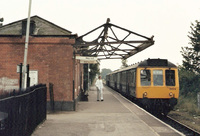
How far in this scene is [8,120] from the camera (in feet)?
16.9

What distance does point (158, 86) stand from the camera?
47.6 ft

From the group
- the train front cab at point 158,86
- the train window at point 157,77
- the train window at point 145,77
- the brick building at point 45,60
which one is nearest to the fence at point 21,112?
the brick building at point 45,60

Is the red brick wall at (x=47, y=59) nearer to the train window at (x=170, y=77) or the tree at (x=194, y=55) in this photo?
the train window at (x=170, y=77)

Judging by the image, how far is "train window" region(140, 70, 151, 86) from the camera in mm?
14750

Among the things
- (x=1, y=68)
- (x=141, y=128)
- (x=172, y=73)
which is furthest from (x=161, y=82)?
(x=1, y=68)

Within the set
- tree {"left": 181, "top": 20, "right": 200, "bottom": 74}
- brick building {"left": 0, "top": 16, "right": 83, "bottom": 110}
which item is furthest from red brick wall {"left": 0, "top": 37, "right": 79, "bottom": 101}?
tree {"left": 181, "top": 20, "right": 200, "bottom": 74}

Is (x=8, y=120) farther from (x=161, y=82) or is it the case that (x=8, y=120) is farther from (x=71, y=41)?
(x=161, y=82)

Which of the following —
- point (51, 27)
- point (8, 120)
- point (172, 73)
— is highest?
point (51, 27)

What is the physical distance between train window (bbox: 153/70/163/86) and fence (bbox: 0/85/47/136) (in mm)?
7386

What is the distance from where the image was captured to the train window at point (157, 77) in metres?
14.7

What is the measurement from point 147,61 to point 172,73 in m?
1.59

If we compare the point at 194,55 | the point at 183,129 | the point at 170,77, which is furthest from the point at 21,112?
the point at 194,55

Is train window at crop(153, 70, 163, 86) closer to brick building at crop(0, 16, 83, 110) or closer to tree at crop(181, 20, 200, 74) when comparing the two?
brick building at crop(0, 16, 83, 110)

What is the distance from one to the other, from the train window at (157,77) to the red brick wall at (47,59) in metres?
4.78
